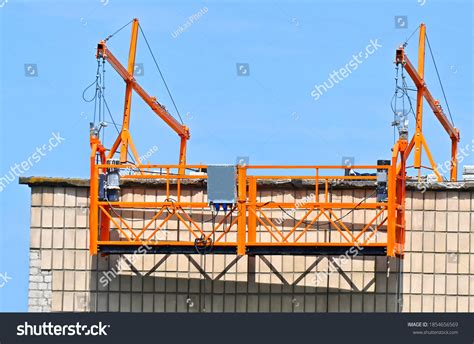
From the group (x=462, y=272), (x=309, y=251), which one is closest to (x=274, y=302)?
(x=309, y=251)

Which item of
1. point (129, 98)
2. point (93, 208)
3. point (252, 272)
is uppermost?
point (129, 98)

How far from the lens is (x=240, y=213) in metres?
36.1

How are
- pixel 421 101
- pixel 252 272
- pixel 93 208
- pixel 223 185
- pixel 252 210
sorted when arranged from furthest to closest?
pixel 421 101, pixel 252 272, pixel 252 210, pixel 93 208, pixel 223 185

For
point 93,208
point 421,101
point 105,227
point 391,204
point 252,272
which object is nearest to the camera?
point 391,204

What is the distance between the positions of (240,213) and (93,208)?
350 cm

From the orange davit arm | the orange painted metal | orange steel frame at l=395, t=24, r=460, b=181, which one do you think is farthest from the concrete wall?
the orange davit arm

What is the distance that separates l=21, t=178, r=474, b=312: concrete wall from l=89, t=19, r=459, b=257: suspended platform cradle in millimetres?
342

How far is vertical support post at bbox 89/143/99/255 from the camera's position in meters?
36.1

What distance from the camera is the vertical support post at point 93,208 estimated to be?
3606 centimetres

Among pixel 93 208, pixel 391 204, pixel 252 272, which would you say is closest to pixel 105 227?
pixel 93 208

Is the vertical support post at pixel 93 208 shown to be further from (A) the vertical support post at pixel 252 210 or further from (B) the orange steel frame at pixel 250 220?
(A) the vertical support post at pixel 252 210

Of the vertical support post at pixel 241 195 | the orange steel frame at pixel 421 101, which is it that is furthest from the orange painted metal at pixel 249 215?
the orange steel frame at pixel 421 101

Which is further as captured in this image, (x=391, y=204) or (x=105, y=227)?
(x=105, y=227)

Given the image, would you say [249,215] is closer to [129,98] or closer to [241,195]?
[241,195]
